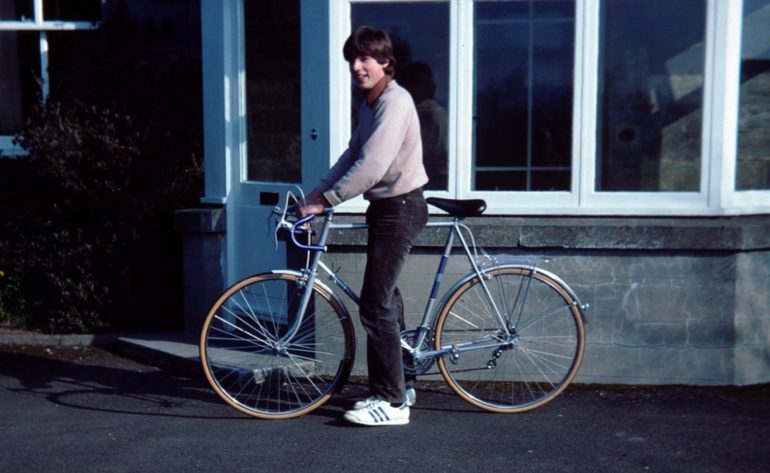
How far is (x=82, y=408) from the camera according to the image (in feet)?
17.7

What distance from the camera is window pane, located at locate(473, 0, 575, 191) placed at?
591 centimetres

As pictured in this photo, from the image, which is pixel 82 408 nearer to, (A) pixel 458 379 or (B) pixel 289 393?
(B) pixel 289 393

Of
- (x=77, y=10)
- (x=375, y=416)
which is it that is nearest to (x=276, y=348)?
(x=375, y=416)

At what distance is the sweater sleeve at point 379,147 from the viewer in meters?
4.70

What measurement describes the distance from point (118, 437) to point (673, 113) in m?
3.71

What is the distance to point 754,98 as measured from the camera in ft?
19.4

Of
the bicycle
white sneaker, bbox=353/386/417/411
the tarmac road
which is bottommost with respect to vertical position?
the tarmac road

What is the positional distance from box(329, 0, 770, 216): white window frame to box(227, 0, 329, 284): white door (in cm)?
73

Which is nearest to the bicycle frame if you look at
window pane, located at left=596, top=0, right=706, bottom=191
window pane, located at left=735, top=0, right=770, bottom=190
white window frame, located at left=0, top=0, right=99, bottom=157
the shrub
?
window pane, located at left=596, top=0, right=706, bottom=191

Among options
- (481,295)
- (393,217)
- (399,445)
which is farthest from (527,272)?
(399,445)

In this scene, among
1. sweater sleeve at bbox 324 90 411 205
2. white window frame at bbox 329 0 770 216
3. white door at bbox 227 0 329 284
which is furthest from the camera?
white door at bbox 227 0 329 284

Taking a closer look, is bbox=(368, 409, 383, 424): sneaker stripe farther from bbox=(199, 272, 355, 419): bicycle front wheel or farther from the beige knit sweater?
the beige knit sweater

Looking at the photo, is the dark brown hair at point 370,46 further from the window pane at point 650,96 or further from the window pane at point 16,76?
the window pane at point 16,76

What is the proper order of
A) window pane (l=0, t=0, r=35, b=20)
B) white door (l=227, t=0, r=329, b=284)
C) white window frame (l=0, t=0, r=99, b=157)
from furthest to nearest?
window pane (l=0, t=0, r=35, b=20), white window frame (l=0, t=0, r=99, b=157), white door (l=227, t=0, r=329, b=284)
